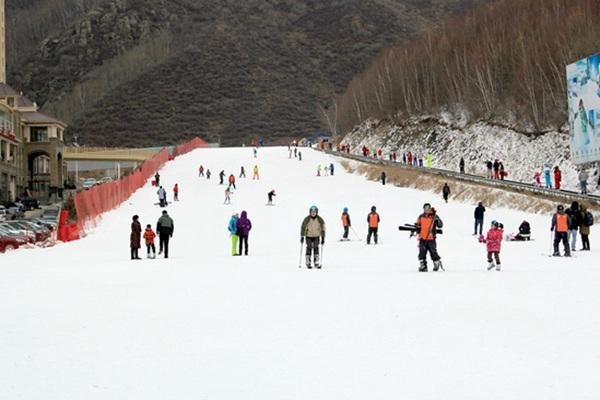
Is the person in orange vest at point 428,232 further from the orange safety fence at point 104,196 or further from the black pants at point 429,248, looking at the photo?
the orange safety fence at point 104,196

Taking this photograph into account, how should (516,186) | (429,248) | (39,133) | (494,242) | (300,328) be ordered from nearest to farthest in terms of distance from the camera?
1. (300,328)
2. (429,248)
3. (494,242)
4. (516,186)
5. (39,133)

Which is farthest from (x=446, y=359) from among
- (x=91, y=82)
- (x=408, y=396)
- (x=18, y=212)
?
(x=91, y=82)

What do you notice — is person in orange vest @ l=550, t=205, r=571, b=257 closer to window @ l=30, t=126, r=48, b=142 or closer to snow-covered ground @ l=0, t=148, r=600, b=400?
snow-covered ground @ l=0, t=148, r=600, b=400

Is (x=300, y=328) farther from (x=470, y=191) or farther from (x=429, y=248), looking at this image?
(x=470, y=191)

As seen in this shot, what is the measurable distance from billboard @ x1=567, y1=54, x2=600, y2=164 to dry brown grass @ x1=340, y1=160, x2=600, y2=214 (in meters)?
2.17

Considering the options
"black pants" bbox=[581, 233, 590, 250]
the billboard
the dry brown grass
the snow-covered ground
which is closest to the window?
the dry brown grass

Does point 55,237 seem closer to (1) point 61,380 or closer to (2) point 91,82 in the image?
(1) point 61,380

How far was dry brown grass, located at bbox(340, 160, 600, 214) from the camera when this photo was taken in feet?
105

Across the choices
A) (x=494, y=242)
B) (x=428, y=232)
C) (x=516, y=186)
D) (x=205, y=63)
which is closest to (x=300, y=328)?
(x=428, y=232)

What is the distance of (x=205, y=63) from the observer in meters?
156

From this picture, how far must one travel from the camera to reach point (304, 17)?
184 meters

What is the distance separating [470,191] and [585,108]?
807 cm

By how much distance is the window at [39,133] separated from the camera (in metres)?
70.9

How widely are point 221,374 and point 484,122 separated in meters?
53.8
